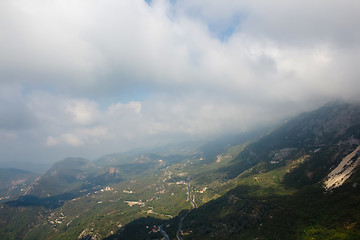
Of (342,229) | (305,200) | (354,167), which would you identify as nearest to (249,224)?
(305,200)

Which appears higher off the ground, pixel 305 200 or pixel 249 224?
pixel 305 200

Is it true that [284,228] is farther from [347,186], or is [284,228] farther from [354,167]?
[354,167]

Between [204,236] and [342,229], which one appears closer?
[342,229]

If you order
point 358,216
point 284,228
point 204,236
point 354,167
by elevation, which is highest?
point 354,167

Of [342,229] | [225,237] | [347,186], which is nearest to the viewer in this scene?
[342,229]

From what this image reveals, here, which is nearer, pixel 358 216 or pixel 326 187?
pixel 358 216

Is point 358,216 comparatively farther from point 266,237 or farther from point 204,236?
point 204,236

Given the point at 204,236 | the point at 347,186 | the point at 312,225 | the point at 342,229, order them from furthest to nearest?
the point at 204,236
the point at 347,186
the point at 312,225
the point at 342,229

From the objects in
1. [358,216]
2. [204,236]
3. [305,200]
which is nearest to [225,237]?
[204,236]

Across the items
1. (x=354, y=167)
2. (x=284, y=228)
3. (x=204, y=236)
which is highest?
(x=354, y=167)
